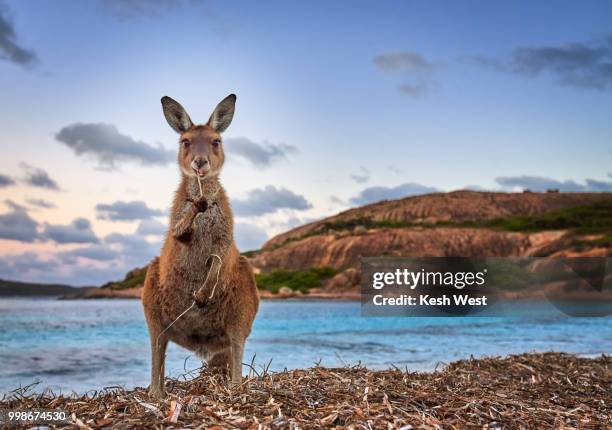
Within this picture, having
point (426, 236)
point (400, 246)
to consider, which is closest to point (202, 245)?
point (400, 246)

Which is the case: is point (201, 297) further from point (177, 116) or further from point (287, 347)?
point (287, 347)

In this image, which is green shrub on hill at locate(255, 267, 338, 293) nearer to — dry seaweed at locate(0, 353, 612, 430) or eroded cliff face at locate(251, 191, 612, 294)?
eroded cliff face at locate(251, 191, 612, 294)

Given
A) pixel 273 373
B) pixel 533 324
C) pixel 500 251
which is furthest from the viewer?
pixel 500 251

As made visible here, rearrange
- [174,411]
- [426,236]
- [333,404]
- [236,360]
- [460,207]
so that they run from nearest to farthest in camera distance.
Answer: [174,411]
[333,404]
[236,360]
[426,236]
[460,207]

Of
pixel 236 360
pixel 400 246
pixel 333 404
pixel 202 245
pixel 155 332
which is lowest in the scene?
pixel 333 404

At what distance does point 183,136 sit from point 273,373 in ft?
7.27

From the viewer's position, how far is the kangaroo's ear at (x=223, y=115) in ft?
18.4

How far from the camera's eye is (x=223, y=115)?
5.64m

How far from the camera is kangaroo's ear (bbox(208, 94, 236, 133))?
5.61 m

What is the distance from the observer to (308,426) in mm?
3830

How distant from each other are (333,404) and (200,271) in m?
1.61

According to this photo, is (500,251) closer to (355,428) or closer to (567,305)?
(567,305)

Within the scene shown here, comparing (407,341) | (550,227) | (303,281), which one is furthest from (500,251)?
(407,341)

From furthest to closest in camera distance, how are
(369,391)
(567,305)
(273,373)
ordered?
(567,305), (273,373), (369,391)
